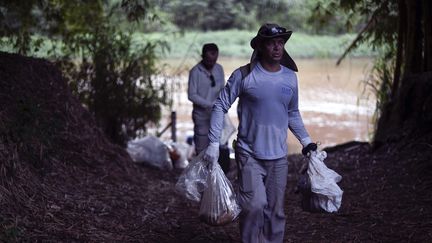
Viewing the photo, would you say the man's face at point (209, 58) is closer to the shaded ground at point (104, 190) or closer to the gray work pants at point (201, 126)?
the gray work pants at point (201, 126)

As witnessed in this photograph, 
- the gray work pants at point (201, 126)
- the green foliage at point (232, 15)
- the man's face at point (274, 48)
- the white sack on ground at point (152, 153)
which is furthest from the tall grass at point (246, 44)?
the man's face at point (274, 48)

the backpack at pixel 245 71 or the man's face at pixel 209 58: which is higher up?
the backpack at pixel 245 71

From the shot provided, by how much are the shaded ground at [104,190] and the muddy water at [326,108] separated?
4.66m

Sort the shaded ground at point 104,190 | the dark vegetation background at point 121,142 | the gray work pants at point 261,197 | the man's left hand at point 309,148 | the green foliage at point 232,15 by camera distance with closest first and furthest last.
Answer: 1. the gray work pants at point 261,197
2. the man's left hand at point 309,148
3. the shaded ground at point 104,190
4. the dark vegetation background at point 121,142
5. the green foliage at point 232,15

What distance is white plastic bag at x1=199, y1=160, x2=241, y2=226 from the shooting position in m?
4.76

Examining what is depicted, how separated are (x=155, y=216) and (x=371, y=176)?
2863 mm

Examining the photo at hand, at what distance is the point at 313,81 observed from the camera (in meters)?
25.0

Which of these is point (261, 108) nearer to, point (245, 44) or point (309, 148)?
point (309, 148)

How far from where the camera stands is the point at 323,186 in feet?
15.8

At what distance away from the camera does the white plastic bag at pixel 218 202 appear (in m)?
4.76

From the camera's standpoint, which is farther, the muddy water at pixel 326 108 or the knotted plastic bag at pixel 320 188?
the muddy water at pixel 326 108

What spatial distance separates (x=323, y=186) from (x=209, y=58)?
278 cm

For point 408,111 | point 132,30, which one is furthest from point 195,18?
point 408,111

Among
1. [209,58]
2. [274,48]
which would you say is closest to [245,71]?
[274,48]
